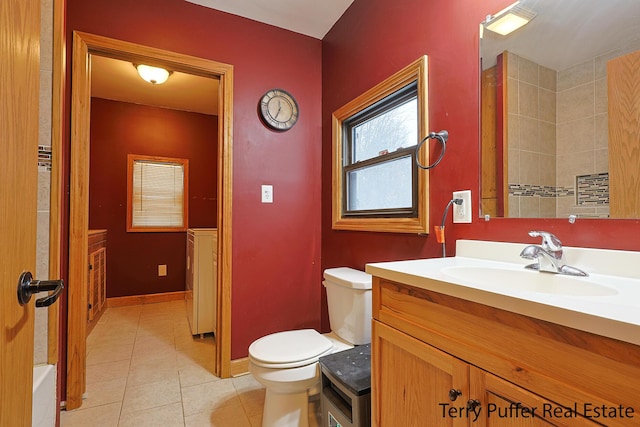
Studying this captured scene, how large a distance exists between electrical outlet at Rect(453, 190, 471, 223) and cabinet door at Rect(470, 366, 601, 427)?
698 millimetres

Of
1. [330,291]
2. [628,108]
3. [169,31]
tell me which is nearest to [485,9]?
[628,108]

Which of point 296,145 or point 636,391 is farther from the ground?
point 296,145

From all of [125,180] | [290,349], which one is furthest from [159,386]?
[125,180]

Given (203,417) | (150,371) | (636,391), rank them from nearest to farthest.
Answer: (636,391) < (203,417) < (150,371)

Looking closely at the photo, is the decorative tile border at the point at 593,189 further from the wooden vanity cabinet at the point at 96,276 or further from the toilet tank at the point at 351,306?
the wooden vanity cabinet at the point at 96,276

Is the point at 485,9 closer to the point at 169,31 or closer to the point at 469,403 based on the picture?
the point at 469,403

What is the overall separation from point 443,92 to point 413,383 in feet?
3.86

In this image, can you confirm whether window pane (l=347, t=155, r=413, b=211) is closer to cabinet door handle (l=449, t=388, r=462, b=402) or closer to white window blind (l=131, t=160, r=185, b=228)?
cabinet door handle (l=449, t=388, r=462, b=402)

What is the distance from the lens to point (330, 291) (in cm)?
173

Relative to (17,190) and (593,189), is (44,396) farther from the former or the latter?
(593,189)

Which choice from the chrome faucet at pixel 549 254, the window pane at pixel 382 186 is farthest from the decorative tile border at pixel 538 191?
the window pane at pixel 382 186

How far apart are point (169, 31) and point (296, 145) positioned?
1.09m

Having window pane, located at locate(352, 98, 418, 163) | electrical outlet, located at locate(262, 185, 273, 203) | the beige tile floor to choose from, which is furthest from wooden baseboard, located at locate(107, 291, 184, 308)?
window pane, located at locate(352, 98, 418, 163)

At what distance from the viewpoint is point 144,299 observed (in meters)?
3.66
